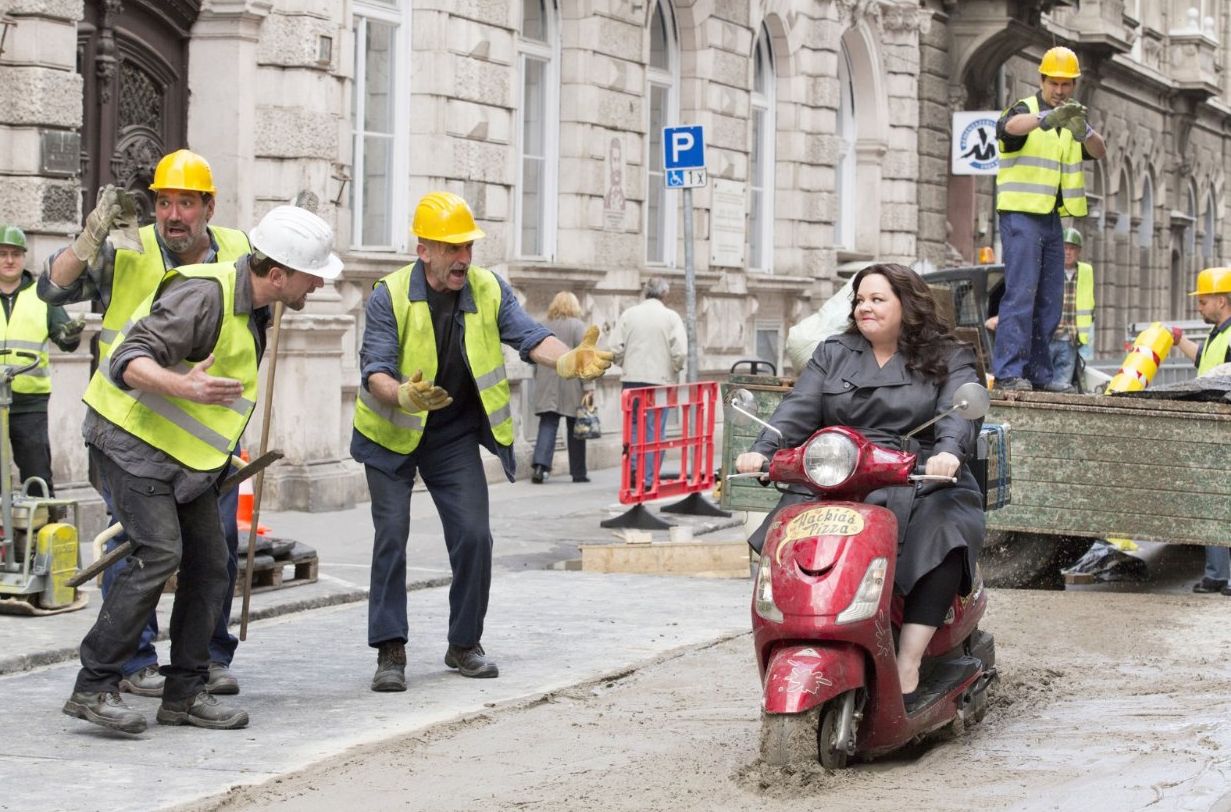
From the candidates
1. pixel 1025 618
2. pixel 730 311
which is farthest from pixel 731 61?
pixel 1025 618

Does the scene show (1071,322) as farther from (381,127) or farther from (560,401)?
(381,127)

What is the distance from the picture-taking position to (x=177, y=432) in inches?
278

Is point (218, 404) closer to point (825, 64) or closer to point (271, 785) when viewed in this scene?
point (271, 785)

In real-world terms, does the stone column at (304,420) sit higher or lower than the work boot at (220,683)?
higher

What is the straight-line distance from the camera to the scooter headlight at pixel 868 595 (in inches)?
242

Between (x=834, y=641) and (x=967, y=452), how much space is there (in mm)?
872

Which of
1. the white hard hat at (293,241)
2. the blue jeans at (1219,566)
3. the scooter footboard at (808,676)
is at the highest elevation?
the white hard hat at (293,241)

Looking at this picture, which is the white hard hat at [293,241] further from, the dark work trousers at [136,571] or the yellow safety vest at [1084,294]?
the yellow safety vest at [1084,294]

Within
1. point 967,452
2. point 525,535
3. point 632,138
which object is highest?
point 632,138

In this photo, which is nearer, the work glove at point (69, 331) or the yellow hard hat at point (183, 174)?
the yellow hard hat at point (183, 174)

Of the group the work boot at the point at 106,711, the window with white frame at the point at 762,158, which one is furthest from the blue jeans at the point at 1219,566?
the window with white frame at the point at 762,158

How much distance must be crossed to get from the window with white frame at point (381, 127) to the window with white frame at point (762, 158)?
7.72 meters

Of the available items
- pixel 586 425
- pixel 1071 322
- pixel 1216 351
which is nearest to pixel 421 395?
pixel 1216 351

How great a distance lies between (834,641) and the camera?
6.16 meters
